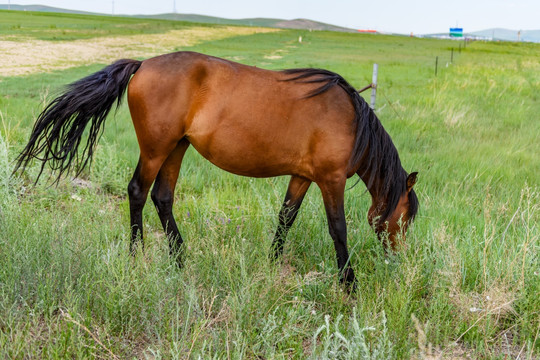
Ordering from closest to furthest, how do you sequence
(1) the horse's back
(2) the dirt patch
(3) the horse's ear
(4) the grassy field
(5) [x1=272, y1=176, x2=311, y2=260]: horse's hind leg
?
(4) the grassy field < (1) the horse's back < (3) the horse's ear < (5) [x1=272, y1=176, x2=311, y2=260]: horse's hind leg < (2) the dirt patch

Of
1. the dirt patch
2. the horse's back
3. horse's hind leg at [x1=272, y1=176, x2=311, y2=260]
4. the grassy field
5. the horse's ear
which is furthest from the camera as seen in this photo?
the dirt patch

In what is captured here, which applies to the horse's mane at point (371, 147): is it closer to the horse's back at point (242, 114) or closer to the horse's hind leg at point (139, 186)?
the horse's back at point (242, 114)

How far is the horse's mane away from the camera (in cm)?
356

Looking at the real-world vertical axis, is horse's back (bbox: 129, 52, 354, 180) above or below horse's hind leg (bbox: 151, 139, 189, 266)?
above

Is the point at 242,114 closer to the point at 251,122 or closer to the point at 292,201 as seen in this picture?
the point at 251,122

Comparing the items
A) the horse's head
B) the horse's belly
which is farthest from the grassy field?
the horse's belly

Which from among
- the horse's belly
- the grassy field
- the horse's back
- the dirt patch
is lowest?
the grassy field

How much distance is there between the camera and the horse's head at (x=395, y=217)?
12.3ft

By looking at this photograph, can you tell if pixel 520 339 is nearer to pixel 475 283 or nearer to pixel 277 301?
pixel 475 283

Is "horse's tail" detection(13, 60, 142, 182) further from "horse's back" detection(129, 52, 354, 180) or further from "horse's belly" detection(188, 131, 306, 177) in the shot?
"horse's belly" detection(188, 131, 306, 177)

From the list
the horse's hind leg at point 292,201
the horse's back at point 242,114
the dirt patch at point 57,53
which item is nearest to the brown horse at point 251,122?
the horse's back at point 242,114

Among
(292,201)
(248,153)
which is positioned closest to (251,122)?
(248,153)

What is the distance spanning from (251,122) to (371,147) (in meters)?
0.96

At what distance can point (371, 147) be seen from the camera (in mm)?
3627
